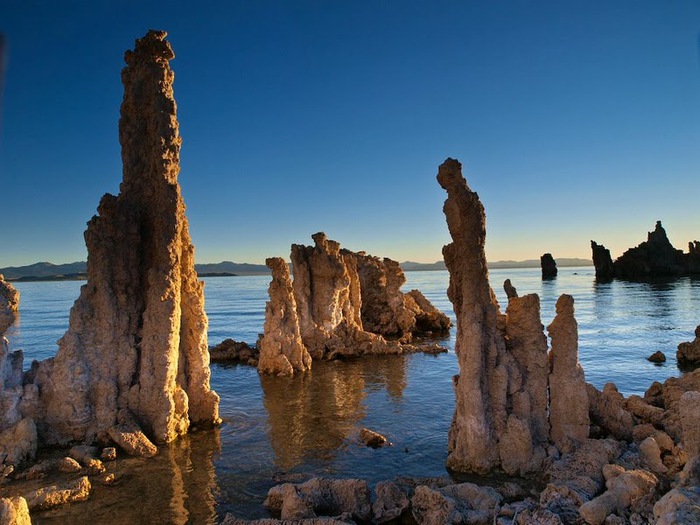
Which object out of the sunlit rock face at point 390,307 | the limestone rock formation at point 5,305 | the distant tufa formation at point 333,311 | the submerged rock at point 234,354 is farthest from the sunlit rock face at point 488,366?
the sunlit rock face at point 390,307

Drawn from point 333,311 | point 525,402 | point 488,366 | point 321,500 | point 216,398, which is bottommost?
point 321,500

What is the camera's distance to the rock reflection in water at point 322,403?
679 inches

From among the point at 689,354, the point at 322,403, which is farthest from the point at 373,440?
the point at 689,354

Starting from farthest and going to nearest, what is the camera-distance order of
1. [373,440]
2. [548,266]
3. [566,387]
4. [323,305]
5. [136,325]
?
[548,266] → [323,305] → [136,325] → [373,440] → [566,387]

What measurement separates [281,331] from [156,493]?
1652 centimetres

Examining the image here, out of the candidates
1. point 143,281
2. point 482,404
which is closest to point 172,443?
point 143,281

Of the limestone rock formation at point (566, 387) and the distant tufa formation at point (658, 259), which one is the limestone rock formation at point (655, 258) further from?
the limestone rock formation at point (566, 387)

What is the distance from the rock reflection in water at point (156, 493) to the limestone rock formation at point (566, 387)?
8.96 metres

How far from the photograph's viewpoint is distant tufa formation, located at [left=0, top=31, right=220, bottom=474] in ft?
51.7

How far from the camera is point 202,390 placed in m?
18.9

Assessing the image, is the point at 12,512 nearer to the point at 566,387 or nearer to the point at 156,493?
the point at 156,493

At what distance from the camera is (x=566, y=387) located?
48.0 feet

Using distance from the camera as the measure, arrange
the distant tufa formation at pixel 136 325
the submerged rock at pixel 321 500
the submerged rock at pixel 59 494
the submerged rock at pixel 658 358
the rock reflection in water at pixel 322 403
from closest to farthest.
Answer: the submerged rock at pixel 321 500, the submerged rock at pixel 59 494, the distant tufa formation at pixel 136 325, the rock reflection in water at pixel 322 403, the submerged rock at pixel 658 358

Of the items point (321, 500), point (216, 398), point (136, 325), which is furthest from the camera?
point (216, 398)
